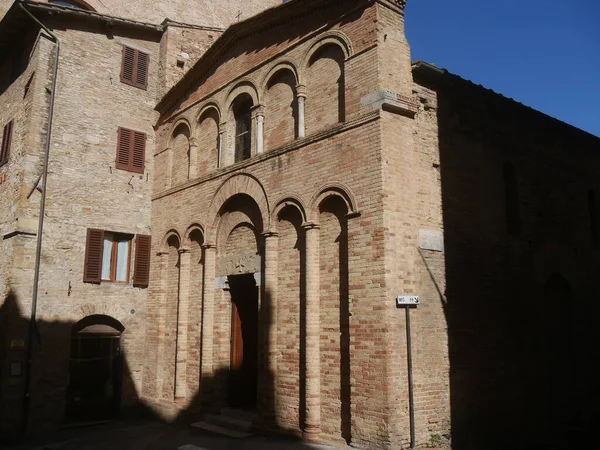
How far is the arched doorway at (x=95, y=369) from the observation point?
1265 centimetres

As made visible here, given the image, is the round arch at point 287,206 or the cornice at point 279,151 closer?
the cornice at point 279,151

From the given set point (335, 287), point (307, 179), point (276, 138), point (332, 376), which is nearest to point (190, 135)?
point (276, 138)

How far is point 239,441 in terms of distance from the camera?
986cm

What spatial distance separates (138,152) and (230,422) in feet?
25.6

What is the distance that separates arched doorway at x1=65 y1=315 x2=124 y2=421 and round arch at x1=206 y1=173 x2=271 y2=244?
3683mm

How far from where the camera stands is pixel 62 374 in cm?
1222

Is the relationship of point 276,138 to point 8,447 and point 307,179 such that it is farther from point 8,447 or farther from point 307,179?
point 8,447

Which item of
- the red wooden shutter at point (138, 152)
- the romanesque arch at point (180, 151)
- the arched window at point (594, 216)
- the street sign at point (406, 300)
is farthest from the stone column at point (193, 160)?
the arched window at point (594, 216)

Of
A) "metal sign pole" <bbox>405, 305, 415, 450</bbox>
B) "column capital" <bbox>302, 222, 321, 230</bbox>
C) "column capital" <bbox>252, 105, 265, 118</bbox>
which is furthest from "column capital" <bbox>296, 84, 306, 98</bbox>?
"metal sign pole" <bbox>405, 305, 415, 450</bbox>

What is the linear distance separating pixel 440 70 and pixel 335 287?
15.0ft

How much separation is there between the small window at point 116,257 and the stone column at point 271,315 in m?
5.07

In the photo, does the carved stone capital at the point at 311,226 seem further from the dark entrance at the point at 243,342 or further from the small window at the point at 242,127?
the small window at the point at 242,127

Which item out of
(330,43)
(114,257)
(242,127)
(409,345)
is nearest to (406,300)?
(409,345)

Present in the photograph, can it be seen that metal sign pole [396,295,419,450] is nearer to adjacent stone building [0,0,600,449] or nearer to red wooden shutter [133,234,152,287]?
adjacent stone building [0,0,600,449]
